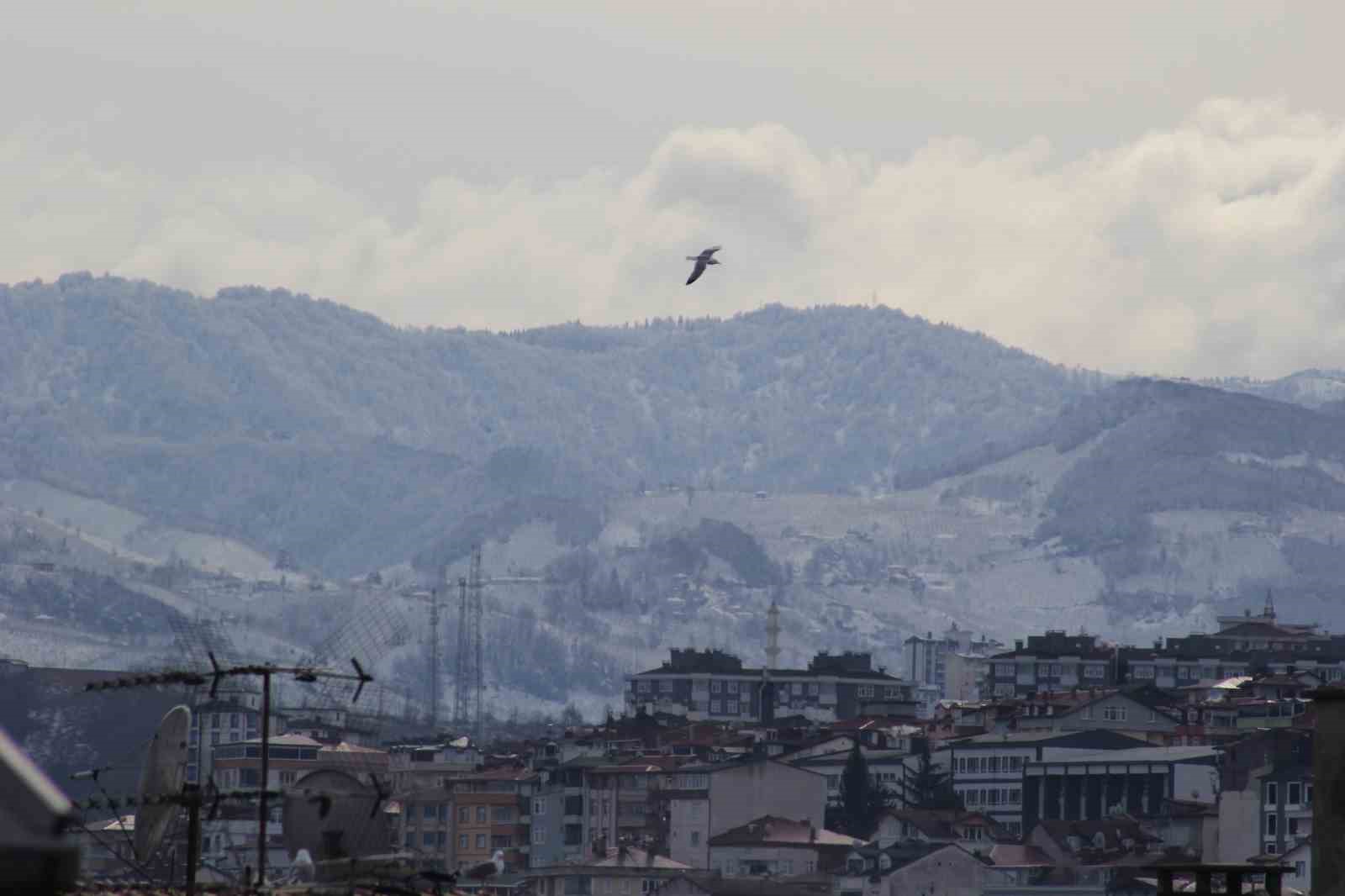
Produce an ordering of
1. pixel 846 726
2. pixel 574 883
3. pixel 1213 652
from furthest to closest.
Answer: pixel 1213 652 → pixel 846 726 → pixel 574 883

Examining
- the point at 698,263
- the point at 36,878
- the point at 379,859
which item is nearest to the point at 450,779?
the point at 698,263

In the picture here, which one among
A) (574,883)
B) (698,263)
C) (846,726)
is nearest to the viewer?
(698,263)

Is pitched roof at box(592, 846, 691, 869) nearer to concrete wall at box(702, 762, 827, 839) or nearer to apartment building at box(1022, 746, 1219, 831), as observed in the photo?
concrete wall at box(702, 762, 827, 839)

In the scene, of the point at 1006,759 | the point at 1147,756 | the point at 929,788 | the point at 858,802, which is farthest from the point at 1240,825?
the point at 1006,759

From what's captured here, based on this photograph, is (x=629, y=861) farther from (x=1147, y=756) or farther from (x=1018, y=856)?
(x=1147, y=756)

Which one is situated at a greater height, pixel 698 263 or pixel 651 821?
pixel 698 263

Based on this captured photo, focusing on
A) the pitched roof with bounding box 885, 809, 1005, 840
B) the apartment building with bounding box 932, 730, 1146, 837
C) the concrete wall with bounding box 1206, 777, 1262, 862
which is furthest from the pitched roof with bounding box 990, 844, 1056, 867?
the apartment building with bounding box 932, 730, 1146, 837

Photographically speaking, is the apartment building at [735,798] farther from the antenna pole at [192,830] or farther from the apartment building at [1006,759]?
the antenna pole at [192,830]

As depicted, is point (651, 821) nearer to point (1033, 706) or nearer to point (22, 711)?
point (1033, 706)
